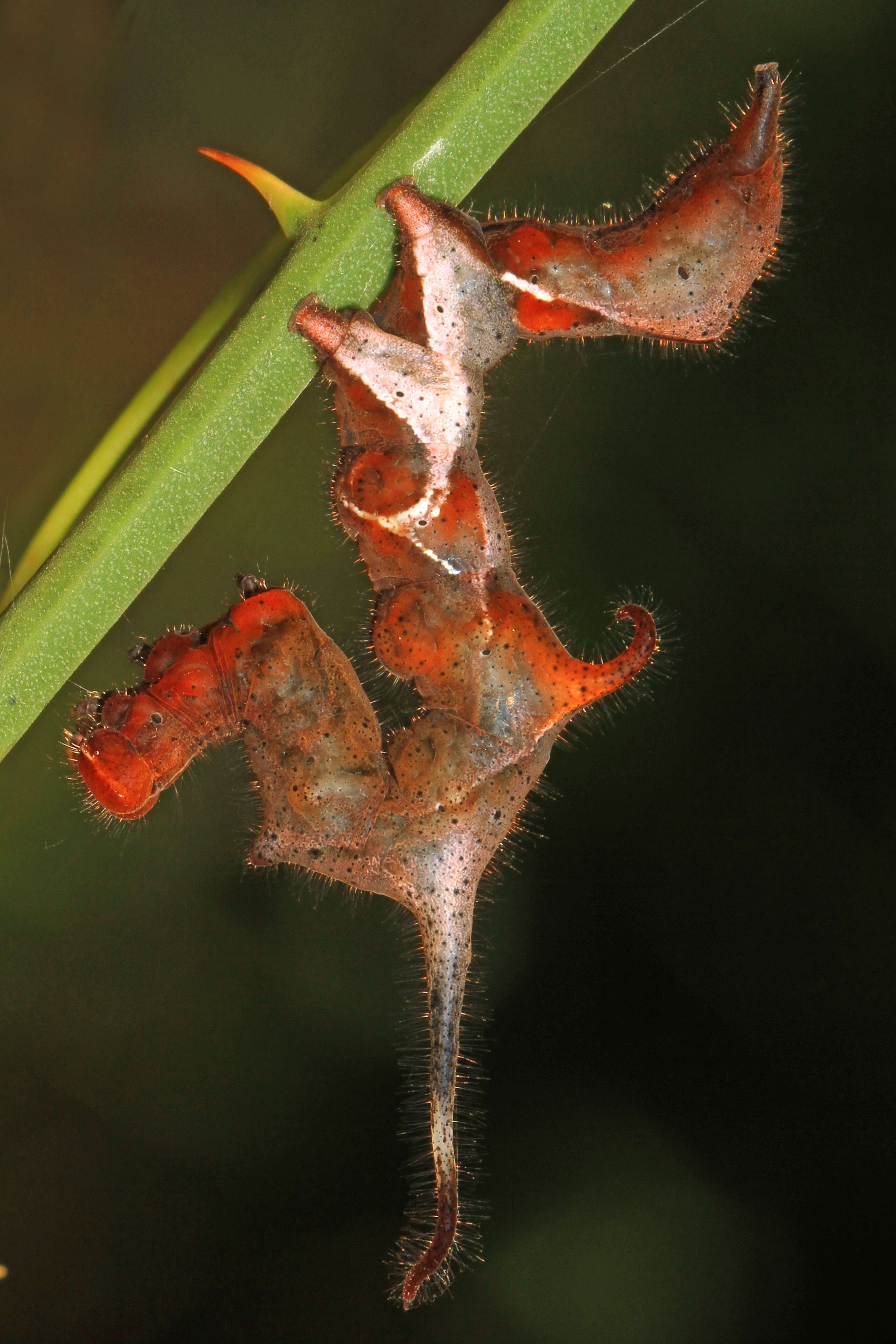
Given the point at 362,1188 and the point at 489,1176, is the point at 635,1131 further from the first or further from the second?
the point at 362,1188

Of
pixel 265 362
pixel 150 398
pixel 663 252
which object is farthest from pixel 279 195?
pixel 663 252

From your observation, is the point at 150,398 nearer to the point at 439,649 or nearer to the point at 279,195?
the point at 279,195

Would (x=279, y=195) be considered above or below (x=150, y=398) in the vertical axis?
above

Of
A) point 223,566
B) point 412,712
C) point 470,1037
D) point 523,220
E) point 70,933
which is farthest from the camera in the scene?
point 470,1037

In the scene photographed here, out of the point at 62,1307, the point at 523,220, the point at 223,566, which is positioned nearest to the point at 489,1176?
the point at 62,1307

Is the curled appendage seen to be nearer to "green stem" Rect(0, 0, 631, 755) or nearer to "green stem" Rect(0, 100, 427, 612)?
"green stem" Rect(0, 0, 631, 755)

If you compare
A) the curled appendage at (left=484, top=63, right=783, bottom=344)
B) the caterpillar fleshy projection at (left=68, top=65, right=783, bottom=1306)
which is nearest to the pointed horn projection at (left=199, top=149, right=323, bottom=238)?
the caterpillar fleshy projection at (left=68, top=65, right=783, bottom=1306)
